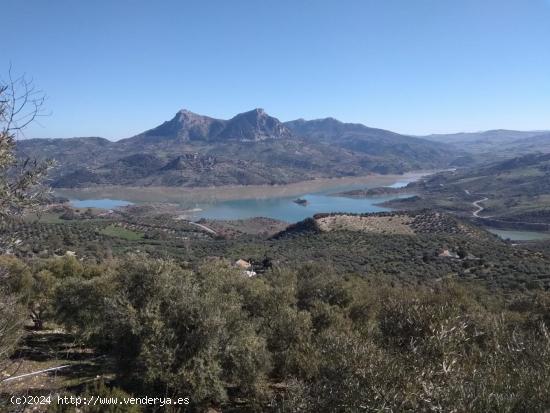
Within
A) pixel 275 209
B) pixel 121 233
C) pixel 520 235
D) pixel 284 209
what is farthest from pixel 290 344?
pixel 275 209

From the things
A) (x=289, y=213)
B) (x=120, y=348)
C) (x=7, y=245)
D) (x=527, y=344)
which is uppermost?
(x=7, y=245)

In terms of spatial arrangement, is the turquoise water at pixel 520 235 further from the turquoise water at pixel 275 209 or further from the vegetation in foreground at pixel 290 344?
the vegetation in foreground at pixel 290 344

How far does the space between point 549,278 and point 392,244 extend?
27303mm

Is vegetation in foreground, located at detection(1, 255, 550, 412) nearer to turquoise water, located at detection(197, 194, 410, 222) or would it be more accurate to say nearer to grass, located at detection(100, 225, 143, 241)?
grass, located at detection(100, 225, 143, 241)

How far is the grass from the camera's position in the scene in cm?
9675

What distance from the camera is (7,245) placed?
6914 mm

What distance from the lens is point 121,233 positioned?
334ft

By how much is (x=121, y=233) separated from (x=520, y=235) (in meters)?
99.9

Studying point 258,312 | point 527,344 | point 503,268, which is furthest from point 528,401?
point 503,268

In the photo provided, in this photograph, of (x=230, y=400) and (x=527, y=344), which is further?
(x=230, y=400)

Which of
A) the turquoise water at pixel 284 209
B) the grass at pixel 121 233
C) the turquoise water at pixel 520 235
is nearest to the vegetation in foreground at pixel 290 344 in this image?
the grass at pixel 121 233

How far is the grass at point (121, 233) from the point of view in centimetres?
9675

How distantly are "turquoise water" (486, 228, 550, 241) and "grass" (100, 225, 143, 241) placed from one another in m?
87.8

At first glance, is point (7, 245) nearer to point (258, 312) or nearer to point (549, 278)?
point (258, 312)
